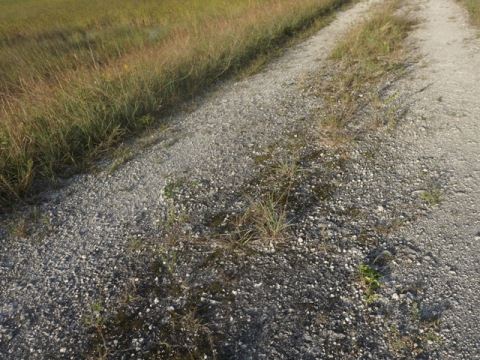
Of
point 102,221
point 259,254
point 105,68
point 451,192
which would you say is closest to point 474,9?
point 451,192

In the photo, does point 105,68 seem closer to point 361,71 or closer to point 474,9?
point 361,71

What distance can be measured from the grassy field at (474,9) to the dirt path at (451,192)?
128 inches

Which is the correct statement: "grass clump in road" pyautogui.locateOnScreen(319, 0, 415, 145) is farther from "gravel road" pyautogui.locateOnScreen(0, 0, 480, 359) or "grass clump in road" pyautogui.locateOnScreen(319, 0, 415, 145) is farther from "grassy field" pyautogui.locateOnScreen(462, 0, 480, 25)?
"grassy field" pyautogui.locateOnScreen(462, 0, 480, 25)

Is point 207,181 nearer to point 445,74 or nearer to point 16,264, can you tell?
point 16,264

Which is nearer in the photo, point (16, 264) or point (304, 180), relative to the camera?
point (16, 264)

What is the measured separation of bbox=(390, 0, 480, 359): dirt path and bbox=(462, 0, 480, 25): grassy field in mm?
3251

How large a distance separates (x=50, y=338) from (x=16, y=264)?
1004 millimetres

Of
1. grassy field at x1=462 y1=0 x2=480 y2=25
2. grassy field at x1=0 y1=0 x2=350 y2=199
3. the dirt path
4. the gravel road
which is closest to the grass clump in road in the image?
the gravel road

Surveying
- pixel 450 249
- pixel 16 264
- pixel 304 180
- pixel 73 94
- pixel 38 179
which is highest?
pixel 73 94

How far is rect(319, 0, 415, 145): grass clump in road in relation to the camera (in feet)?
16.1

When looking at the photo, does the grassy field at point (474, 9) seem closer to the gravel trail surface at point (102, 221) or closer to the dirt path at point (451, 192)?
the dirt path at point (451, 192)

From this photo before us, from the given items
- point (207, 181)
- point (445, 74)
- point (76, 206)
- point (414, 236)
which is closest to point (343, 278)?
point (414, 236)

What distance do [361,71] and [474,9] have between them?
7.23 metres

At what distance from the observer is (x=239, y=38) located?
8344 mm
